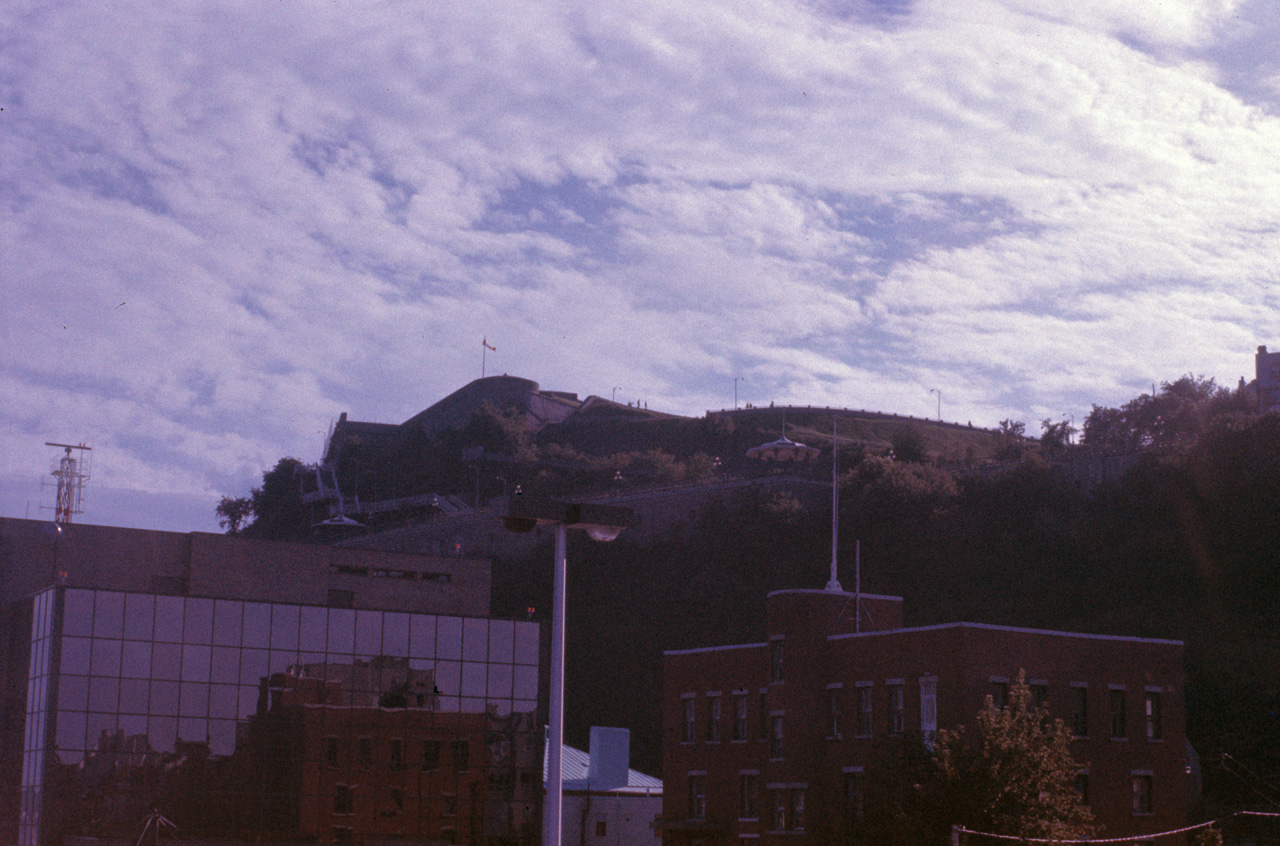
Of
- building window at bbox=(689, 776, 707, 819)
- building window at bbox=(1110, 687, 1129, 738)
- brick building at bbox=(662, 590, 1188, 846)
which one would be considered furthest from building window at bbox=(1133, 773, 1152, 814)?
building window at bbox=(689, 776, 707, 819)

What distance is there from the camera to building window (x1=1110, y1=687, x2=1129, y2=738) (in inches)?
2349

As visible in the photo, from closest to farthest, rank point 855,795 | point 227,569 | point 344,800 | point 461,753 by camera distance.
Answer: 1. point 855,795
2. point 344,800
3. point 461,753
4. point 227,569

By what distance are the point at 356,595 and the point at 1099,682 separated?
41273 millimetres

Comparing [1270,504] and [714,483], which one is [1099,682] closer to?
[1270,504]

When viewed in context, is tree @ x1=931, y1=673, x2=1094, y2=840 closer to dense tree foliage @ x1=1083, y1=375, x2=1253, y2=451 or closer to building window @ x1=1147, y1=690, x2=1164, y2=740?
building window @ x1=1147, y1=690, x2=1164, y2=740

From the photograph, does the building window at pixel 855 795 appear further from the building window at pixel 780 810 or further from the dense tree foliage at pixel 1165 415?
the dense tree foliage at pixel 1165 415

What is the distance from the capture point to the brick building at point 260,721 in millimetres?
60312

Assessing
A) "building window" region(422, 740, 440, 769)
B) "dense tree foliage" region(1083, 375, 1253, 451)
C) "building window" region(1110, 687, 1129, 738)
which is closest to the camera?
"building window" region(1110, 687, 1129, 738)

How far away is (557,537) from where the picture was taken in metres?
20.8

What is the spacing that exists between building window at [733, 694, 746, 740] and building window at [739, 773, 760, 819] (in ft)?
5.70

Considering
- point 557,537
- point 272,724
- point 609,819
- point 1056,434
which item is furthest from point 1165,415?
point 557,537

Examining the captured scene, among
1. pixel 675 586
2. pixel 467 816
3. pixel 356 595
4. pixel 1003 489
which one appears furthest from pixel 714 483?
pixel 467 816

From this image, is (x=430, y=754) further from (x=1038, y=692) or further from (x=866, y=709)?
(x=1038, y=692)

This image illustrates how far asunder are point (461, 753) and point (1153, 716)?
93.0ft
